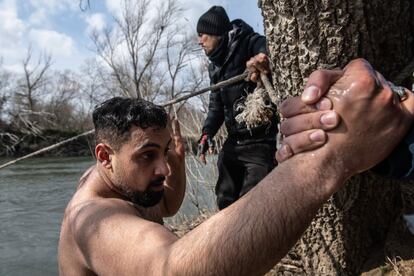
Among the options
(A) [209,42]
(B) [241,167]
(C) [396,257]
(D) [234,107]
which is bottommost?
(C) [396,257]

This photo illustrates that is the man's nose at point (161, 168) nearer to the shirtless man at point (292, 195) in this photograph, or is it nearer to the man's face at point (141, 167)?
the man's face at point (141, 167)

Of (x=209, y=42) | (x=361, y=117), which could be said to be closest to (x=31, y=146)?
(x=209, y=42)

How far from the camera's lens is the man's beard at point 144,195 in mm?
1926

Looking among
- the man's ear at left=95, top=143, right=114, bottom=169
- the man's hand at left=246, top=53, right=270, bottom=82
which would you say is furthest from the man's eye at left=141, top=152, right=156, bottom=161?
the man's hand at left=246, top=53, right=270, bottom=82

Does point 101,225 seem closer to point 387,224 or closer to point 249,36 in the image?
point 387,224

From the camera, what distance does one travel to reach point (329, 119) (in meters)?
0.88

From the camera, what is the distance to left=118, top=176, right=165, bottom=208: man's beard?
6.32ft

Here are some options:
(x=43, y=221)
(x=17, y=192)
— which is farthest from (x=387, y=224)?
(x=17, y=192)

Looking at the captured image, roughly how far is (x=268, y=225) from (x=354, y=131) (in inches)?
9.2

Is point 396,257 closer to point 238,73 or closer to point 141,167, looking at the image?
point 141,167

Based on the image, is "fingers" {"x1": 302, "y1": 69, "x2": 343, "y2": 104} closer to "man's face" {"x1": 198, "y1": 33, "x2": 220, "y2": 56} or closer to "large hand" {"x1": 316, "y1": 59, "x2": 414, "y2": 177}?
"large hand" {"x1": 316, "y1": 59, "x2": 414, "y2": 177}

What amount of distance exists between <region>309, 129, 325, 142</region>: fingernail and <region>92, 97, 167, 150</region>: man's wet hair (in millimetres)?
1139

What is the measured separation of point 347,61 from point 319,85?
1469mm

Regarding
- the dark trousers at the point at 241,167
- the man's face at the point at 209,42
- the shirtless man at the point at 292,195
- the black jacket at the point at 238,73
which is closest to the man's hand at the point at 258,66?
the black jacket at the point at 238,73
